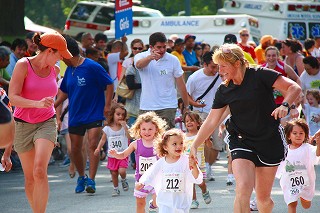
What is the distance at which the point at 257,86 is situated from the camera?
9305 millimetres

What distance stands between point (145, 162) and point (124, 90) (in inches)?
223

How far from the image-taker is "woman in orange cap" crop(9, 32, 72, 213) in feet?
34.6

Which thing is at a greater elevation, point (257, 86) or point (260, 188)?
point (257, 86)

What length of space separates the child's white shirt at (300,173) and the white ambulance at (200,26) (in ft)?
49.0

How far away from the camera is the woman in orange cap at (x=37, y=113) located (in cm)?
1055

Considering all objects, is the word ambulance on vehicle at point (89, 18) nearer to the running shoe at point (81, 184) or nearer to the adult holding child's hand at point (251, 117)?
the running shoe at point (81, 184)

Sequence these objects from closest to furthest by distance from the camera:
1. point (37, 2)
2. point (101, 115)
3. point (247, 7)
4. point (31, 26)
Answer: point (101, 115) → point (247, 7) → point (31, 26) → point (37, 2)

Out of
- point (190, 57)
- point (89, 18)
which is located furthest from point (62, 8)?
point (190, 57)

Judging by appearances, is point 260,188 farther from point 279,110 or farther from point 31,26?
point 31,26

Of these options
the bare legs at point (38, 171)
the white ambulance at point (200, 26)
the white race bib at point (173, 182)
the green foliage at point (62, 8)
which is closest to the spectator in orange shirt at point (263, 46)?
the white ambulance at point (200, 26)

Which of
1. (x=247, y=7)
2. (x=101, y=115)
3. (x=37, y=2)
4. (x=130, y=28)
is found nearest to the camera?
(x=101, y=115)

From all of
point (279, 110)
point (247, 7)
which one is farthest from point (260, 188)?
point (247, 7)

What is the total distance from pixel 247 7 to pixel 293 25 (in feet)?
8.48

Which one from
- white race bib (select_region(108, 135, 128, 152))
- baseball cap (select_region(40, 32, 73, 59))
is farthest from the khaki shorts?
white race bib (select_region(108, 135, 128, 152))
